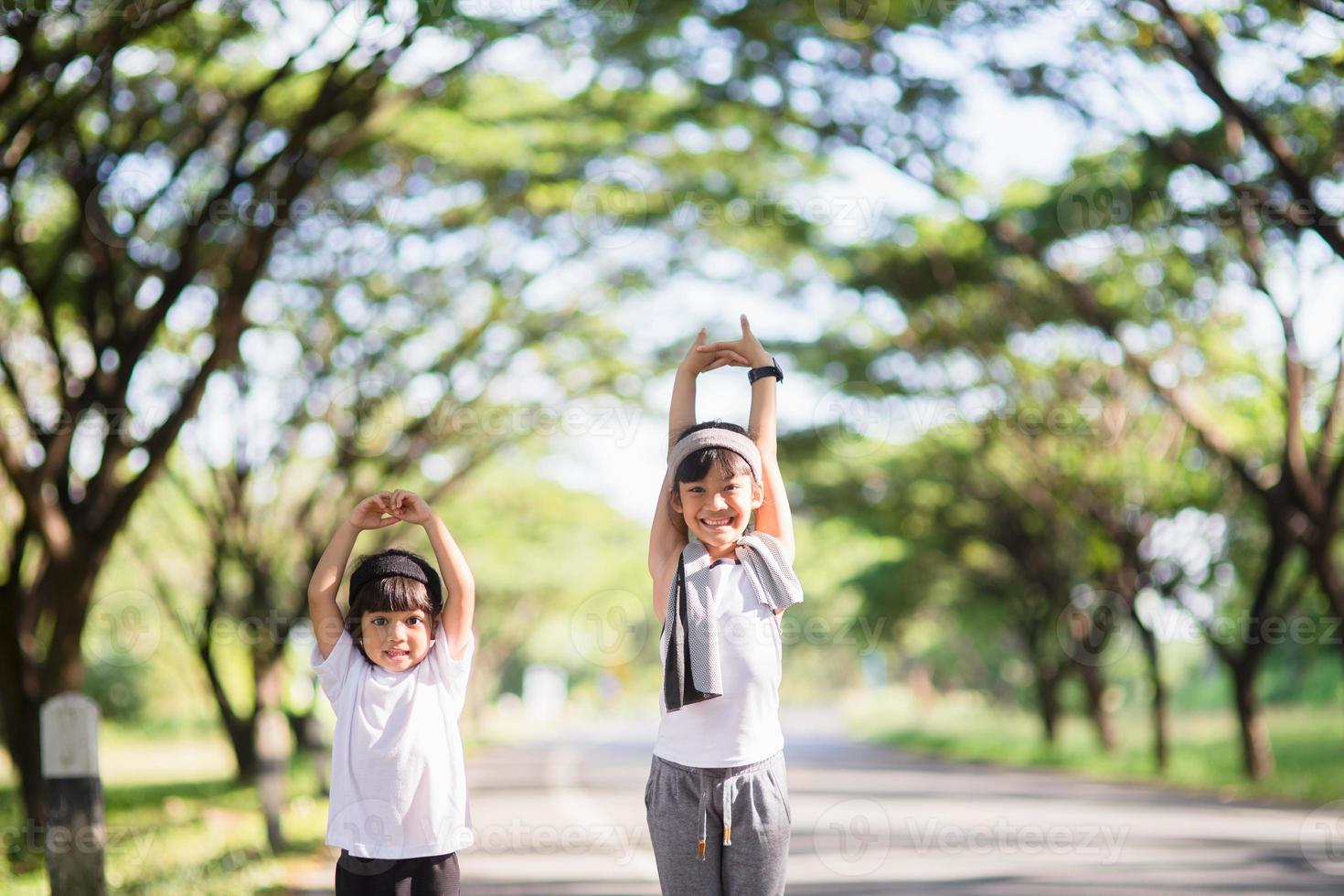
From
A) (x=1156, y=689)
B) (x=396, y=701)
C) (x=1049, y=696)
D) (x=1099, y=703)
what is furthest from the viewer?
(x=1049, y=696)

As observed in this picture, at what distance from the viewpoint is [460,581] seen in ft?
14.6

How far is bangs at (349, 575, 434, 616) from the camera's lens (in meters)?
4.34

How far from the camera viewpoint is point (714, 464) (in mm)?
4062

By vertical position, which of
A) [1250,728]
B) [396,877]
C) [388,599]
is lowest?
[1250,728]

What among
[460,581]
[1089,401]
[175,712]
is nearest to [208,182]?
[460,581]

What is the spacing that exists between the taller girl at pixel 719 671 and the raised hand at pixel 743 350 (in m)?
0.30

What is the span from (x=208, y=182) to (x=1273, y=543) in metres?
12.2

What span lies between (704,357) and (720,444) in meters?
0.49

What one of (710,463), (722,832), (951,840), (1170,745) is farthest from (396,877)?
(1170,745)

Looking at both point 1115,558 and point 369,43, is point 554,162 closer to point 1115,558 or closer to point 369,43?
point 369,43

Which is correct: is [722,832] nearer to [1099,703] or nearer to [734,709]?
[734,709]

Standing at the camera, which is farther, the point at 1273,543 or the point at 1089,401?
the point at 1089,401

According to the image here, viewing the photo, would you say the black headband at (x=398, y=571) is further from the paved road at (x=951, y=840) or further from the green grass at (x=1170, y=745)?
the green grass at (x=1170, y=745)

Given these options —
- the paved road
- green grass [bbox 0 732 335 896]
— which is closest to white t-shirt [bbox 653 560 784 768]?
the paved road
